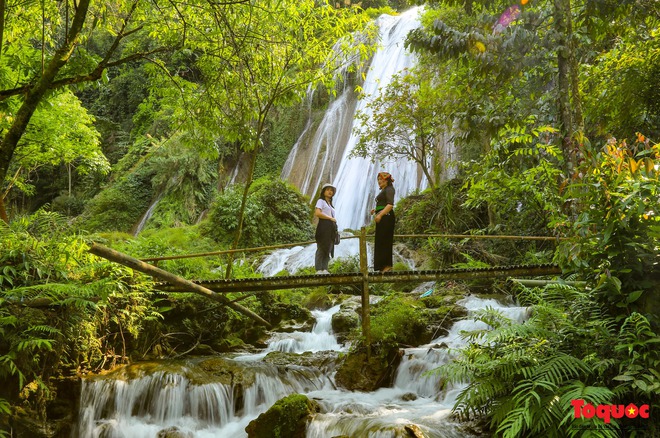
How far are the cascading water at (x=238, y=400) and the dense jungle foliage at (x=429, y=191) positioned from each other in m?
0.38

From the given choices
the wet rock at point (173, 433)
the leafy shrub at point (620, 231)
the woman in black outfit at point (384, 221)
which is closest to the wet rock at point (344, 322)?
the woman in black outfit at point (384, 221)

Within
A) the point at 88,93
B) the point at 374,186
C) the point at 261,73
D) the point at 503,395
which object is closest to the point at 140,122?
the point at 88,93

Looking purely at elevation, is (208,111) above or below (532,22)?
below

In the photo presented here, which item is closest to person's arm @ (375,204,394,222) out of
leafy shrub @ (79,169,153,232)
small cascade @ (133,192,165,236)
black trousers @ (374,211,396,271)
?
black trousers @ (374,211,396,271)

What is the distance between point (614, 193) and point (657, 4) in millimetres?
5159

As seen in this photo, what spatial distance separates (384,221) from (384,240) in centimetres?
29

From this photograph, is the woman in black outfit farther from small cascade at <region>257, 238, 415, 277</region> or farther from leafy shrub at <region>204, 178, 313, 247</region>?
leafy shrub at <region>204, 178, 313, 247</region>

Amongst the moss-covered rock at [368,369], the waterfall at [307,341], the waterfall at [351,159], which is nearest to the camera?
the moss-covered rock at [368,369]

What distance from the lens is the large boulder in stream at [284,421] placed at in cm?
491

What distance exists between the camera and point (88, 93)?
29953 mm

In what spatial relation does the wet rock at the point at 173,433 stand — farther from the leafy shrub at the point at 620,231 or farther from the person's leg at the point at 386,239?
the leafy shrub at the point at 620,231

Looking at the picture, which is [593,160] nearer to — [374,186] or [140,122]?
[374,186]

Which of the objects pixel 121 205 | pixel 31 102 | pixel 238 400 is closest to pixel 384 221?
pixel 238 400

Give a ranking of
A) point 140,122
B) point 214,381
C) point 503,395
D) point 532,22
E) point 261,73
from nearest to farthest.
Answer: point 503,395 → point 214,381 → point 532,22 → point 261,73 → point 140,122
